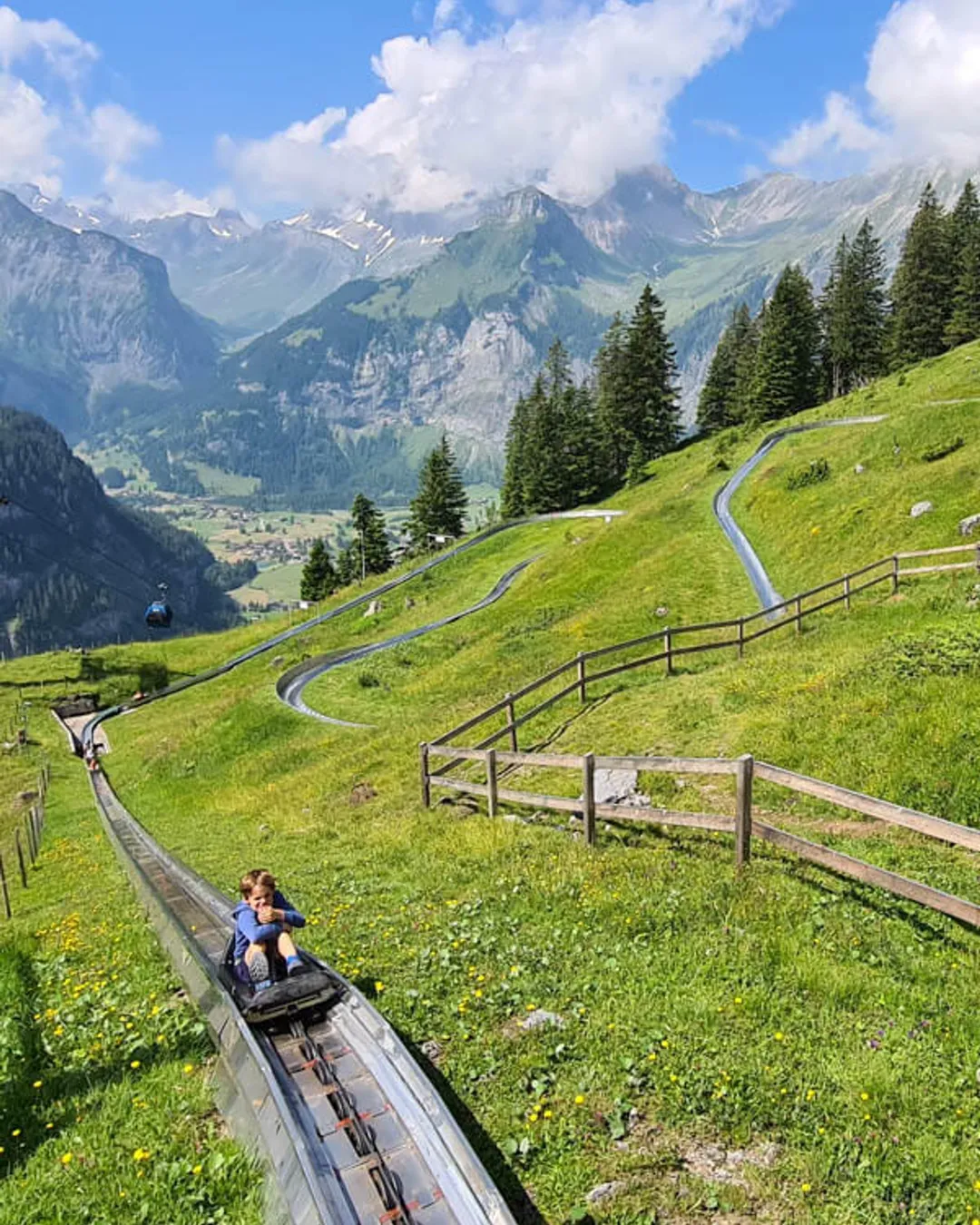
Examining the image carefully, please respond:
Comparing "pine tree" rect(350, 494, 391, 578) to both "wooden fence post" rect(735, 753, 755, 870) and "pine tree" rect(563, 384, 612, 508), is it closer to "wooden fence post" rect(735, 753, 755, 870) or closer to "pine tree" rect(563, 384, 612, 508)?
"pine tree" rect(563, 384, 612, 508)

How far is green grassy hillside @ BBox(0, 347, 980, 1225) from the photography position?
603cm

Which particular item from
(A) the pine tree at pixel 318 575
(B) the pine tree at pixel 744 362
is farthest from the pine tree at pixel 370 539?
(B) the pine tree at pixel 744 362

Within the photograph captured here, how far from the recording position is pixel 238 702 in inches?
1702

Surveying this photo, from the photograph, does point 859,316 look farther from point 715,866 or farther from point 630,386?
point 715,866

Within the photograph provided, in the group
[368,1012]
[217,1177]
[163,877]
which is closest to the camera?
[217,1177]

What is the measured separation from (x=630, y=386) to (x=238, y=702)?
67.5 m

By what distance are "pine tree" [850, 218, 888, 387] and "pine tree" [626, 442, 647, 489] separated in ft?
94.8

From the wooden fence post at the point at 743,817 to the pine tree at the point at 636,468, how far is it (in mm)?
75960

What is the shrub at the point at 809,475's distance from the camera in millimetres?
45688

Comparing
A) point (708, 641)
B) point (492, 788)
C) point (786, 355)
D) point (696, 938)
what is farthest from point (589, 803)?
point (786, 355)

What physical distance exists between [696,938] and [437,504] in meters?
88.7

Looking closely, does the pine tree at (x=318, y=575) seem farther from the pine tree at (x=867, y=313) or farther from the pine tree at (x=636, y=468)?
the pine tree at (x=867, y=313)

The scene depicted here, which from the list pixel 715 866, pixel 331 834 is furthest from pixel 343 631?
pixel 715 866

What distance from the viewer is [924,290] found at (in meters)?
80.3
